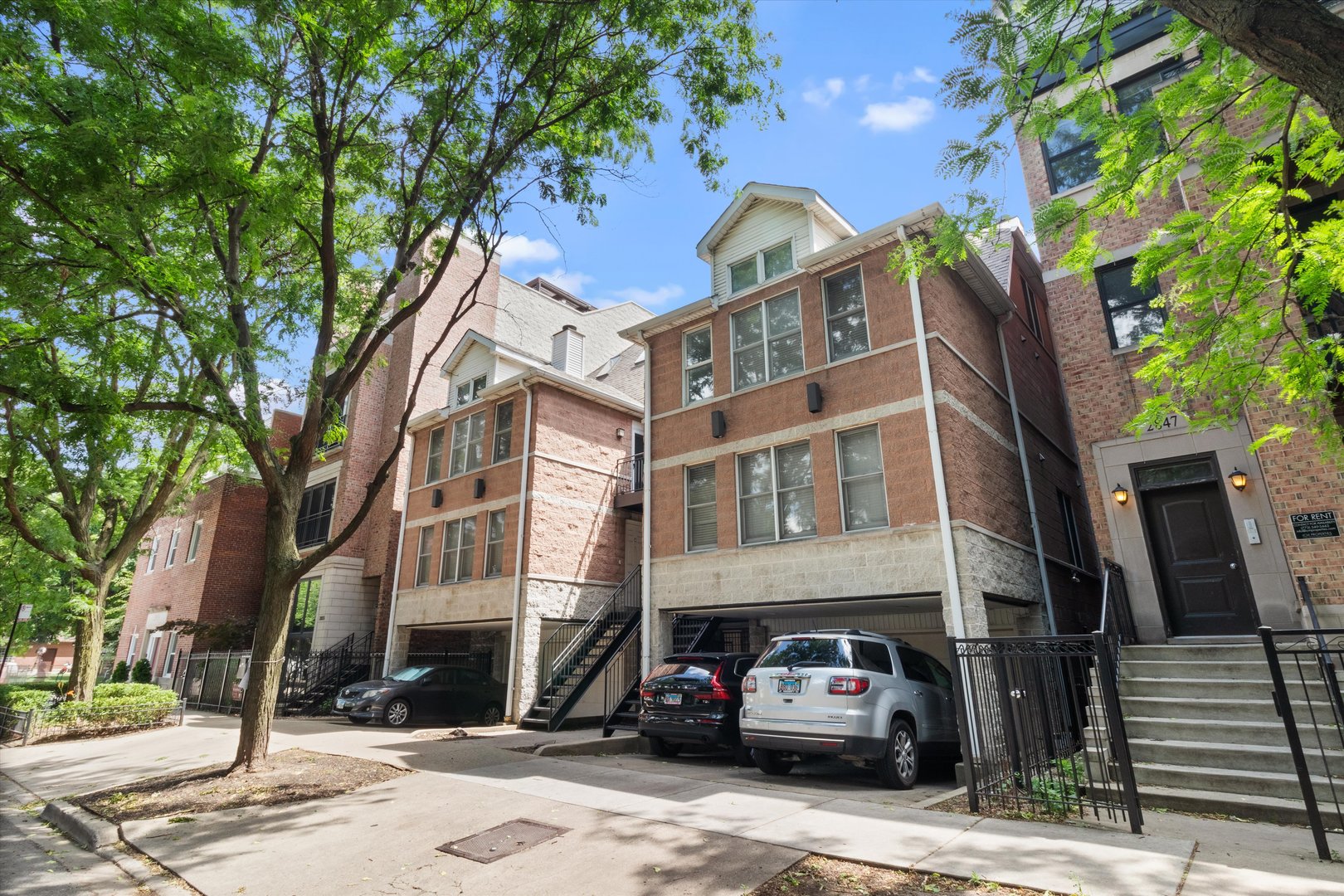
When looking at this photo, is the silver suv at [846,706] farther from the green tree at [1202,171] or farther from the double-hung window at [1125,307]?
the double-hung window at [1125,307]

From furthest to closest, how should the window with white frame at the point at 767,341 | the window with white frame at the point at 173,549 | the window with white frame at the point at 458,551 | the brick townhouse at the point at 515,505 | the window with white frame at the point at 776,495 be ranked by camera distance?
the window with white frame at the point at 173,549 < the window with white frame at the point at 458,551 < the brick townhouse at the point at 515,505 < the window with white frame at the point at 767,341 < the window with white frame at the point at 776,495

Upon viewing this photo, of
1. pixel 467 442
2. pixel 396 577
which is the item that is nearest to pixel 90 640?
pixel 396 577

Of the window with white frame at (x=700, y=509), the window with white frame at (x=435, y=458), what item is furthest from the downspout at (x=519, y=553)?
the window with white frame at (x=700, y=509)

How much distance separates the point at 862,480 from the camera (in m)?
12.1

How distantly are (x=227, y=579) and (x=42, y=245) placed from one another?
20.7 m

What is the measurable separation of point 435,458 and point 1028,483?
16.1 m

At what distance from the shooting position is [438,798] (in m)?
7.68

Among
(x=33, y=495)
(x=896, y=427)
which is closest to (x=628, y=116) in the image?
(x=896, y=427)

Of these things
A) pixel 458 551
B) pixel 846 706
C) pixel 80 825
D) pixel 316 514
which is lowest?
pixel 80 825

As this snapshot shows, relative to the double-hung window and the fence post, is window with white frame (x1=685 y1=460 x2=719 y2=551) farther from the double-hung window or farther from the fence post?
the fence post

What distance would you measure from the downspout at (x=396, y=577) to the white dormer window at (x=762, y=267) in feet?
41.0

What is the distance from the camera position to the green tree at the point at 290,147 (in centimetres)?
786

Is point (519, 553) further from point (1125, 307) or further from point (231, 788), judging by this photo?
point (1125, 307)

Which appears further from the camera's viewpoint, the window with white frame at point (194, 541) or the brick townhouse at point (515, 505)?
the window with white frame at point (194, 541)
